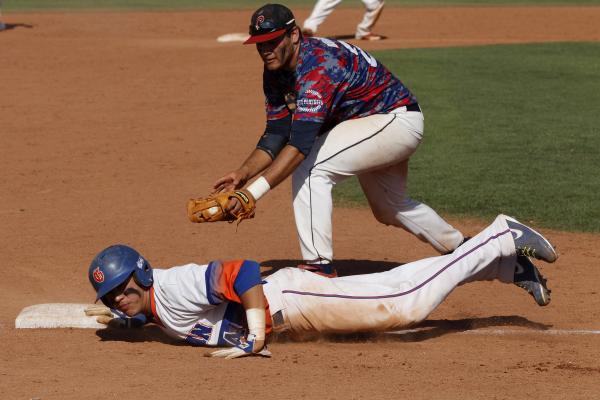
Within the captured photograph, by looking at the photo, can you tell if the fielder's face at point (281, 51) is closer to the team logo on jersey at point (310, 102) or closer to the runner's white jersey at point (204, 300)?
the team logo on jersey at point (310, 102)

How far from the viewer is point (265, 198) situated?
9.14 m

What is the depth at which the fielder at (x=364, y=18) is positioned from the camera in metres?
16.4

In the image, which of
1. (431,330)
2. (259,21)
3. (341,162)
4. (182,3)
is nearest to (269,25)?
(259,21)

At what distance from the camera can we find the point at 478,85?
14.1 meters

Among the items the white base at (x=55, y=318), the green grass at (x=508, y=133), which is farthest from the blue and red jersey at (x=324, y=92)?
the green grass at (x=508, y=133)

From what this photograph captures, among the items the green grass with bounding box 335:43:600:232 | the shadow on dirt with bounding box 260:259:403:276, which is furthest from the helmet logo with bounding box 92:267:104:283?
the green grass with bounding box 335:43:600:232

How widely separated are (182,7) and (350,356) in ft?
67.8

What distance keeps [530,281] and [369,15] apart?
12.5 m

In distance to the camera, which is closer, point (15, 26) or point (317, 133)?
point (317, 133)

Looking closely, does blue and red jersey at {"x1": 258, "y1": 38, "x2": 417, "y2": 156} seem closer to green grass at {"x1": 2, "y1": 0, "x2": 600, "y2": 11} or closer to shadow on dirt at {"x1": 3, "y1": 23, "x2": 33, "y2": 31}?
shadow on dirt at {"x1": 3, "y1": 23, "x2": 33, "y2": 31}

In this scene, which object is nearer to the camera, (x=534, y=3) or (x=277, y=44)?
(x=277, y=44)

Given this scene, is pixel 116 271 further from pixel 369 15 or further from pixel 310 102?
pixel 369 15

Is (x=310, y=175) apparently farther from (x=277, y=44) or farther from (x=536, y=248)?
(x=536, y=248)

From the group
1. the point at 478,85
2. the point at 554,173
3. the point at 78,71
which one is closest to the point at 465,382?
the point at 554,173
